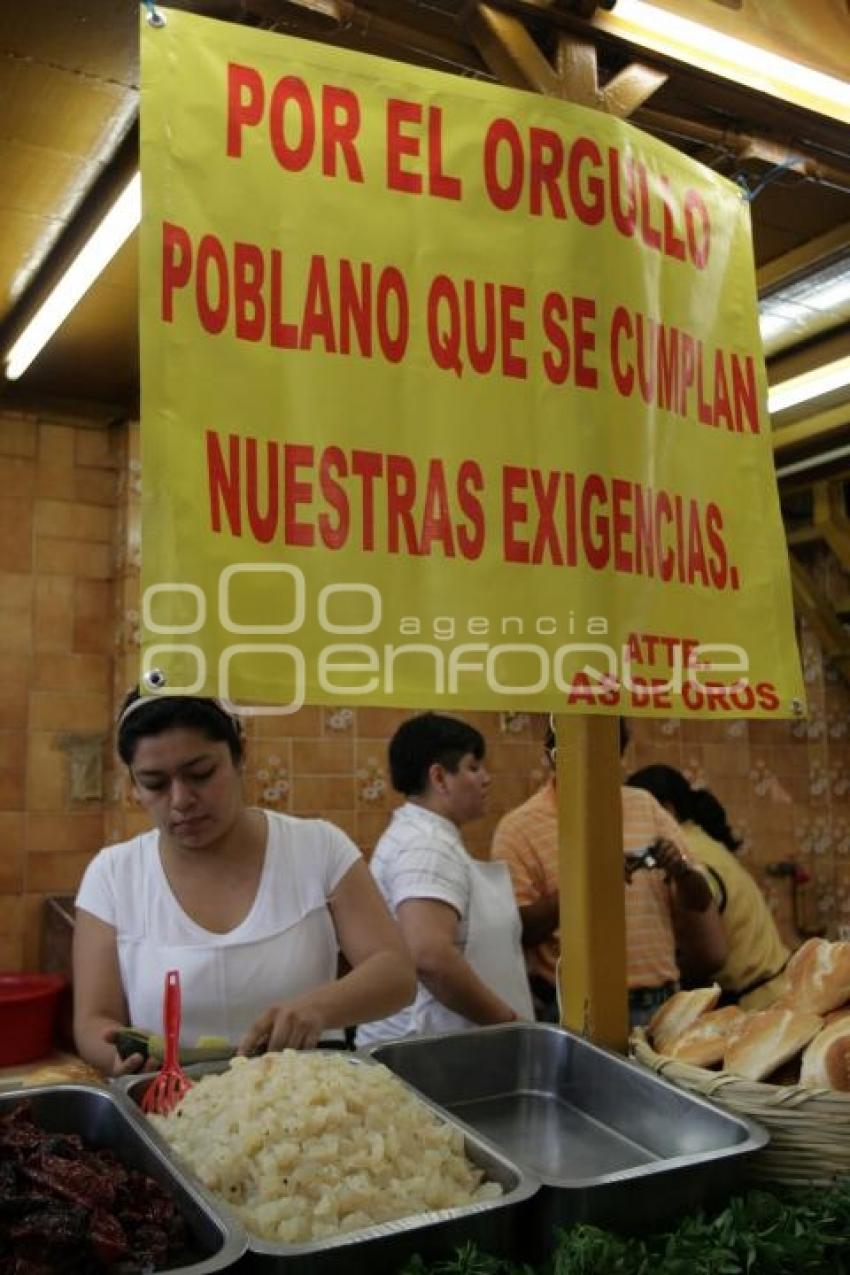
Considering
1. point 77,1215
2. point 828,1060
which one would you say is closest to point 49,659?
point 77,1215

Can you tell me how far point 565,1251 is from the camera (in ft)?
3.63

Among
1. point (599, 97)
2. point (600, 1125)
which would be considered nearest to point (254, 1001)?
point (600, 1125)

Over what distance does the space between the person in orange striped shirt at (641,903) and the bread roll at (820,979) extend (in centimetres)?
141

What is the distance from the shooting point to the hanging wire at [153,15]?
4.34 feet

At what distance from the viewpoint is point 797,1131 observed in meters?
1.37

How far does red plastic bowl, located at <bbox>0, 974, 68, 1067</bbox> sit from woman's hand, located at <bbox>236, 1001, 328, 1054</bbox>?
2317 mm

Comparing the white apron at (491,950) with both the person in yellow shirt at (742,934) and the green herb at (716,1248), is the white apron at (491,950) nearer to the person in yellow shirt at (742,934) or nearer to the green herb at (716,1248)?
the person in yellow shirt at (742,934)

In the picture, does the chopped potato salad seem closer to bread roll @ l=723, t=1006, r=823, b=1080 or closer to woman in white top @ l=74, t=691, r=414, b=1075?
bread roll @ l=723, t=1006, r=823, b=1080

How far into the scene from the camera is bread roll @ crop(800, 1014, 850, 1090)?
1.40 m

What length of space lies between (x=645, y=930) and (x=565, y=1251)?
2.11m

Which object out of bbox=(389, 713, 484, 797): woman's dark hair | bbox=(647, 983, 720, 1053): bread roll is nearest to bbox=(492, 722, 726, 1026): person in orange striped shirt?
bbox=(389, 713, 484, 797): woman's dark hair

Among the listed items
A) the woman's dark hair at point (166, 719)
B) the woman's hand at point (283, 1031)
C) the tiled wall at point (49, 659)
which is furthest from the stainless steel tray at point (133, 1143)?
the tiled wall at point (49, 659)

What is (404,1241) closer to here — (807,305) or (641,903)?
(641,903)

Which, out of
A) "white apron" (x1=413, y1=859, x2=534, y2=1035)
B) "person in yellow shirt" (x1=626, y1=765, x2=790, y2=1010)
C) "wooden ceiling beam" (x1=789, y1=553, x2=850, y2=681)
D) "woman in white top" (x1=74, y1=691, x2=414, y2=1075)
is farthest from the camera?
"wooden ceiling beam" (x1=789, y1=553, x2=850, y2=681)
